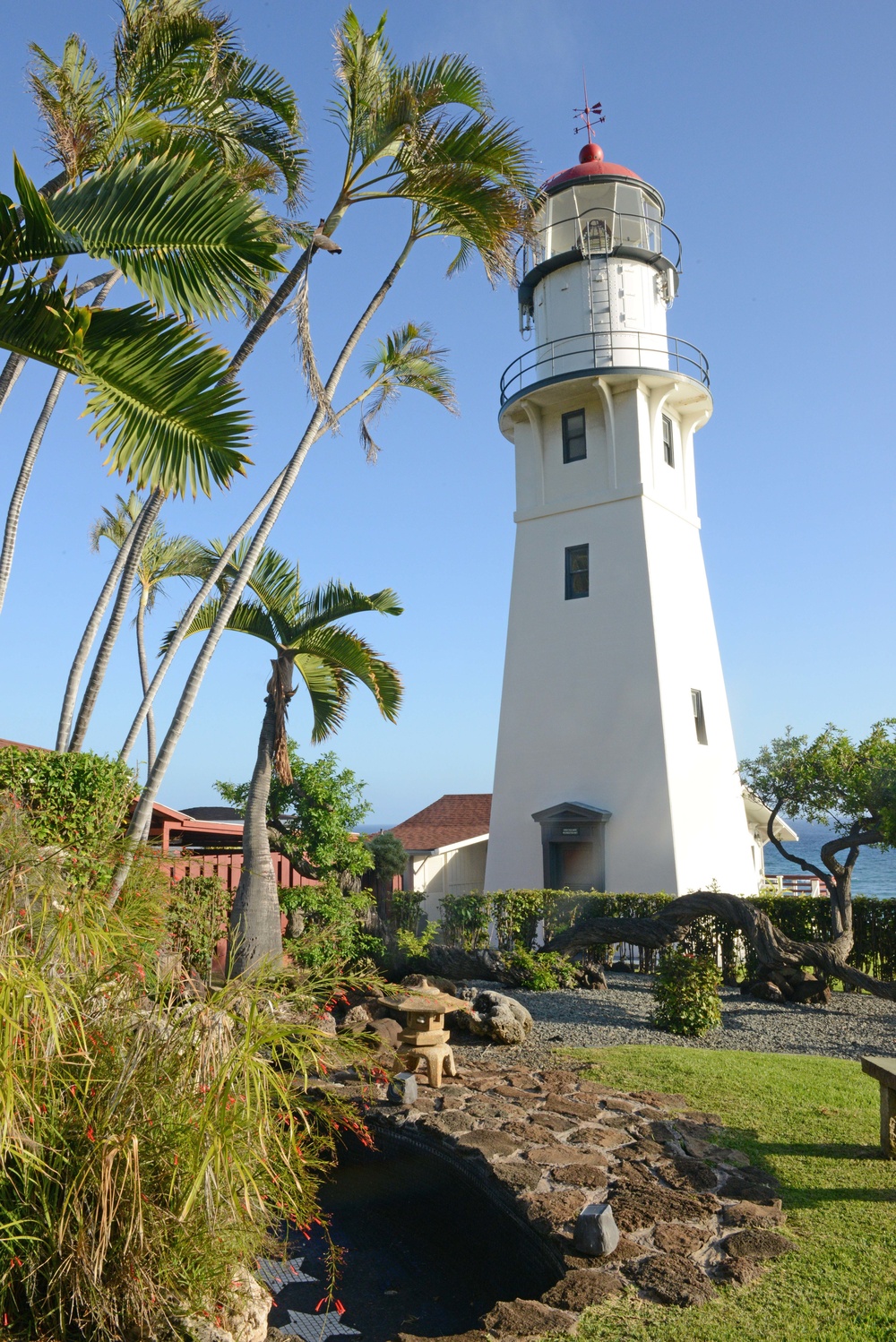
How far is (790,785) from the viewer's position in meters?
14.7

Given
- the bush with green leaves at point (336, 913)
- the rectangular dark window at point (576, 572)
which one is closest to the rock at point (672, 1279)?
the bush with green leaves at point (336, 913)

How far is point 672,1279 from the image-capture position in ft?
13.6

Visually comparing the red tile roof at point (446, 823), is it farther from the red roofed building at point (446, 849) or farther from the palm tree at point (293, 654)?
the palm tree at point (293, 654)

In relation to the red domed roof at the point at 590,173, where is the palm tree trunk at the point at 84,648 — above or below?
below

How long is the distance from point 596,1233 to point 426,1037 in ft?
10.5

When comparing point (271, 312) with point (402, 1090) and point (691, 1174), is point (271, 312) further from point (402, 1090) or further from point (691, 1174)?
point (691, 1174)

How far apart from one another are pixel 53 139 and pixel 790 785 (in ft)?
43.2

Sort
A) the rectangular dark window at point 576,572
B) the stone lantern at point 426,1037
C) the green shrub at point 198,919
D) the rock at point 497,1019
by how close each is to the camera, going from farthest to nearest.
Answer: the rectangular dark window at point 576,572 → the rock at point 497,1019 → the stone lantern at point 426,1037 → the green shrub at point 198,919

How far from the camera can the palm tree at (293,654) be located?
11039mm

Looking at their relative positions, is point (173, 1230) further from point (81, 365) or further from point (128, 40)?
point (128, 40)

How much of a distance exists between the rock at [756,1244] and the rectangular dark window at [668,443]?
16.7 metres

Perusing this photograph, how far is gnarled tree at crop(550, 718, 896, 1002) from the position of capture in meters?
11.3

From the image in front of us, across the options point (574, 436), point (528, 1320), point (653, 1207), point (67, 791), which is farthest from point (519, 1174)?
point (574, 436)

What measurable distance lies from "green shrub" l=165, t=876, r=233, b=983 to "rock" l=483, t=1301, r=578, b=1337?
6.54 feet
